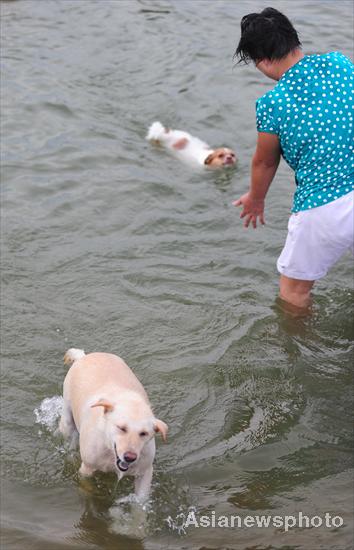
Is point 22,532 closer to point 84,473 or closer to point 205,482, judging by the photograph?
point 84,473

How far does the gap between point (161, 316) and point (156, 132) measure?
14.0 ft

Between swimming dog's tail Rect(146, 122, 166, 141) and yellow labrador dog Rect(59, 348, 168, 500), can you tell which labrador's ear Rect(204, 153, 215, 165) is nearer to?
swimming dog's tail Rect(146, 122, 166, 141)

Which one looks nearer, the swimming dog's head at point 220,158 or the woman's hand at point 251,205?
the woman's hand at point 251,205

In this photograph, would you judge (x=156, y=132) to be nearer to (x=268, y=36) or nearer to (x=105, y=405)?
(x=268, y=36)


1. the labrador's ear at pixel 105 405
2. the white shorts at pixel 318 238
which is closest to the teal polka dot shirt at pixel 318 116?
the white shorts at pixel 318 238

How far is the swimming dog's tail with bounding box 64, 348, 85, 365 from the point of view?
5480 millimetres

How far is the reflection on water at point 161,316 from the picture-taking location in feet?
15.0

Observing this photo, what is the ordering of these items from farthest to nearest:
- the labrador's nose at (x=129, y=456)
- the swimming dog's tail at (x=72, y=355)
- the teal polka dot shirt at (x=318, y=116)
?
Answer: the swimming dog's tail at (x=72, y=355), the teal polka dot shirt at (x=318, y=116), the labrador's nose at (x=129, y=456)

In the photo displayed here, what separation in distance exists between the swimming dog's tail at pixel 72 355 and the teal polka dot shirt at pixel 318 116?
6.47 ft

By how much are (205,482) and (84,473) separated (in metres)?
0.77

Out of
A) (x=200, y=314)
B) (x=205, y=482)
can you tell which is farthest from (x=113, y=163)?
(x=205, y=482)

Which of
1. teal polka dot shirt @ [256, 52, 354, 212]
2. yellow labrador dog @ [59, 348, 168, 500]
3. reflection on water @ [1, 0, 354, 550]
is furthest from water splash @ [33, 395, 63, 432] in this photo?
teal polka dot shirt @ [256, 52, 354, 212]

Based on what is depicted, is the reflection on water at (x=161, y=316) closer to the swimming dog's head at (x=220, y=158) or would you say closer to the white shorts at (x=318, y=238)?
the swimming dog's head at (x=220, y=158)

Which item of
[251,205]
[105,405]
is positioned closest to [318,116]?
[251,205]
